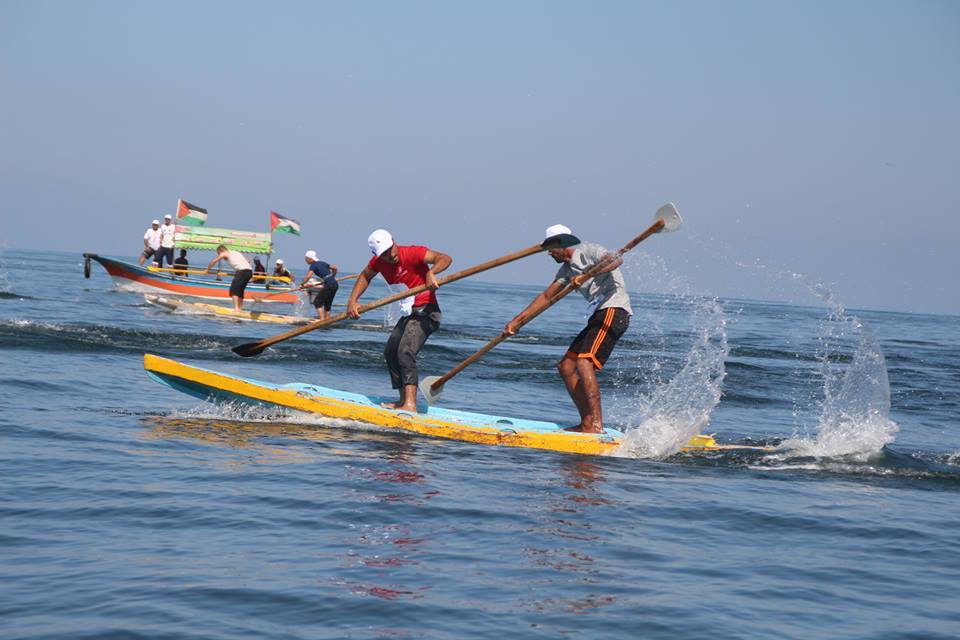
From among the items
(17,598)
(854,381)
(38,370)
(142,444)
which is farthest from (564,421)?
(17,598)

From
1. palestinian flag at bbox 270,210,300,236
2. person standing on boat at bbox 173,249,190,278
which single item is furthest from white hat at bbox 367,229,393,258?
palestinian flag at bbox 270,210,300,236

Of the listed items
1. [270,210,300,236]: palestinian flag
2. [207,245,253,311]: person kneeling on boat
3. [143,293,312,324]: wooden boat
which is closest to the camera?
[143,293,312,324]: wooden boat

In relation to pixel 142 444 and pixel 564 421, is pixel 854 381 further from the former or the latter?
pixel 142 444

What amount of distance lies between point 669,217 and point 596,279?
0.97 m

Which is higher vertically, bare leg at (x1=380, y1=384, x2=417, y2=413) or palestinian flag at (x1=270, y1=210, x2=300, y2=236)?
palestinian flag at (x1=270, y1=210, x2=300, y2=236)

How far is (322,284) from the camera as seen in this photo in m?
23.4

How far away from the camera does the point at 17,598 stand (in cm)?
469

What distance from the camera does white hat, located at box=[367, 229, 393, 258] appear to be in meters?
9.57

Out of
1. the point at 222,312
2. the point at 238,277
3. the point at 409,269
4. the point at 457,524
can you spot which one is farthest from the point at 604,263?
the point at 238,277

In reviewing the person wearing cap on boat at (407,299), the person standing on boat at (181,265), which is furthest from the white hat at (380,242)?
the person standing on boat at (181,265)

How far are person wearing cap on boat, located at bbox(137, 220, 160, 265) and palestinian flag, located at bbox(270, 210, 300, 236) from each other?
12.8 feet

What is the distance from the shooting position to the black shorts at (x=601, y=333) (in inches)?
376

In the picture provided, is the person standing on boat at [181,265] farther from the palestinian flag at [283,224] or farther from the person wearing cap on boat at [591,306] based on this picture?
the person wearing cap on boat at [591,306]

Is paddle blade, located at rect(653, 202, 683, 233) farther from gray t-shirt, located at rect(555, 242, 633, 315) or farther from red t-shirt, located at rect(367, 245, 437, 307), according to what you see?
red t-shirt, located at rect(367, 245, 437, 307)
